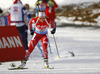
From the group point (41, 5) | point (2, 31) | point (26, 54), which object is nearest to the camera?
point (2, 31)

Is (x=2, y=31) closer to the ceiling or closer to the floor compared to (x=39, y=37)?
closer to the ceiling

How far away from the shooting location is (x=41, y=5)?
4957 mm

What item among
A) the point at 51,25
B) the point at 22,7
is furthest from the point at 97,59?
the point at 22,7

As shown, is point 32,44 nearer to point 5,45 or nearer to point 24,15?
point 5,45

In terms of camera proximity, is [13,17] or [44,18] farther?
[13,17]

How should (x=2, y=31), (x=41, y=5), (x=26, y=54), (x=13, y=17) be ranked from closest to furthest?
(x=2, y=31) < (x=26, y=54) < (x=41, y=5) < (x=13, y=17)

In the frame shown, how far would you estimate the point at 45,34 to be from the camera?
15.8 feet

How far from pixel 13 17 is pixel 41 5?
3.60 ft

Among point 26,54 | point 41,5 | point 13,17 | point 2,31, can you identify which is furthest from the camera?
point 13,17

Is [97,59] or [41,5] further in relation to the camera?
[97,59]

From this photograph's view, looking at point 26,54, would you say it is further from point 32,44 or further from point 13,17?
point 13,17

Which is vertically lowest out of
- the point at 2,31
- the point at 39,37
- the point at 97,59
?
the point at 97,59

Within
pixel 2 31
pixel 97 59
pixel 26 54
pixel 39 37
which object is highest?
pixel 2 31

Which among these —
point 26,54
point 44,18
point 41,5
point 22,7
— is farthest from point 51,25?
point 22,7
